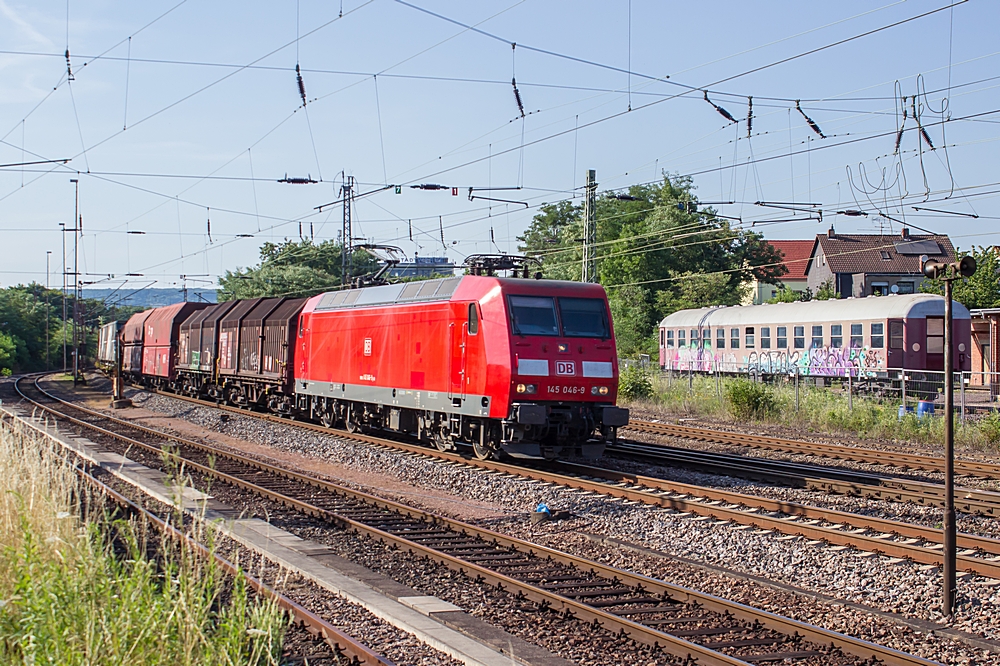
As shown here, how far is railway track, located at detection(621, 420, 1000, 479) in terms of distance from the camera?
16.4 meters

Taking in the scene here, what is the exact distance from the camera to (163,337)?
134 ft

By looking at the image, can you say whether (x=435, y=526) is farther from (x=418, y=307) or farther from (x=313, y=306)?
(x=313, y=306)

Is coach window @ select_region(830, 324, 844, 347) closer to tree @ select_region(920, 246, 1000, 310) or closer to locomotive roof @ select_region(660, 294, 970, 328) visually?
locomotive roof @ select_region(660, 294, 970, 328)

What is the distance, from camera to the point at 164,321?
40.8 metres

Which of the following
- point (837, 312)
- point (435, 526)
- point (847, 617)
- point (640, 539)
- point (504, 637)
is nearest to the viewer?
point (504, 637)

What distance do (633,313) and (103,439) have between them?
33.4 metres

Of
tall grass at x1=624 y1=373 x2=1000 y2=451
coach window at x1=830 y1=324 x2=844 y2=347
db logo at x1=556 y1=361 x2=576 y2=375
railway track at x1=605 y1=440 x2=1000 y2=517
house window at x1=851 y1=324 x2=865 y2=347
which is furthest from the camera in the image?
coach window at x1=830 y1=324 x2=844 y2=347

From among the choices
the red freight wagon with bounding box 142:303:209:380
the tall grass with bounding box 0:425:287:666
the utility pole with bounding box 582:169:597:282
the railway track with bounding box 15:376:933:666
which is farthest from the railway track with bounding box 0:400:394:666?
the red freight wagon with bounding box 142:303:209:380

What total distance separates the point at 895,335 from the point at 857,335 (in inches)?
66.9

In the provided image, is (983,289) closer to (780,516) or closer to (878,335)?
(878,335)

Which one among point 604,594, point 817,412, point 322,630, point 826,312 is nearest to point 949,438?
point 604,594

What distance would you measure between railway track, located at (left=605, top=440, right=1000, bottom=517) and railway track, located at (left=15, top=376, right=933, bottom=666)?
5845mm

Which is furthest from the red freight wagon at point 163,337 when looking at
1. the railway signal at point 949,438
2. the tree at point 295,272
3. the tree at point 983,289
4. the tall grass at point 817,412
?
the railway signal at point 949,438

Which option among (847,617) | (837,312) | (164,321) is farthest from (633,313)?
(847,617)
